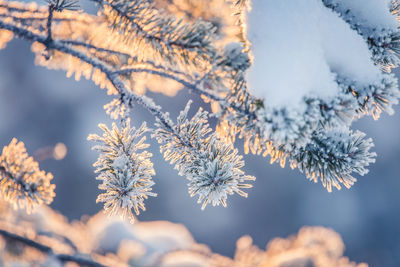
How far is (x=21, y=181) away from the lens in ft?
2.19

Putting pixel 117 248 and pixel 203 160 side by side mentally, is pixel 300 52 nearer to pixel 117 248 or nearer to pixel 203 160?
pixel 203 160

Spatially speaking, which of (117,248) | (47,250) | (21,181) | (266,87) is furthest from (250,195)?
(266,87)

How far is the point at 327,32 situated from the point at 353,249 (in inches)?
139

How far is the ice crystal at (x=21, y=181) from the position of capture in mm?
661

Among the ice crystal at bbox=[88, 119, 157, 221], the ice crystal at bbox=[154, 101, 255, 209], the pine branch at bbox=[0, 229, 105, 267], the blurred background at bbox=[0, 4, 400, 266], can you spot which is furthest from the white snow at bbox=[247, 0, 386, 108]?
the blurred background at bbox=[0, 4, 400, 266]

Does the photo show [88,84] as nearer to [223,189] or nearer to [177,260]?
[177,260]

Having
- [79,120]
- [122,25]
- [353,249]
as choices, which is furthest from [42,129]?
[353,249]

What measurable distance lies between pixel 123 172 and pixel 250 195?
2.96 metres

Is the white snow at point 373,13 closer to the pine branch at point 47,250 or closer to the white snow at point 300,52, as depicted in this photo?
the white snow at point 300,52

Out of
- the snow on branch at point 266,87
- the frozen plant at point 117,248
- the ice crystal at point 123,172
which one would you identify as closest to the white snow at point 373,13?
the snow on branch at point 266,87

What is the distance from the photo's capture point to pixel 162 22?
493 millimetres

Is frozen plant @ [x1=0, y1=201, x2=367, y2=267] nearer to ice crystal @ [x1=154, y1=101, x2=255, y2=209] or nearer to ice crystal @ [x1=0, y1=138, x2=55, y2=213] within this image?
ice crystal @ [x1=0, y1=138, x2=55, y2=213]

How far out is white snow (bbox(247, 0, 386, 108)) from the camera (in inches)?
15.2

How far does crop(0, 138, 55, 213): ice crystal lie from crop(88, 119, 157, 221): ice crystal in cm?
30
